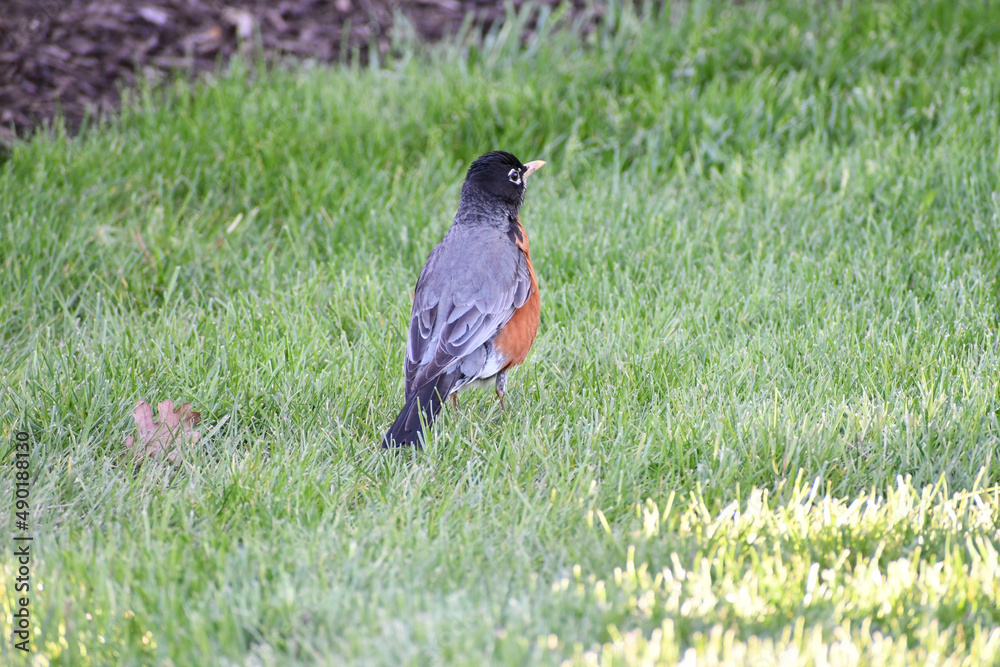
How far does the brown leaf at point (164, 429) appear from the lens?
3.62 m

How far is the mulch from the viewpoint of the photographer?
22.0 ft

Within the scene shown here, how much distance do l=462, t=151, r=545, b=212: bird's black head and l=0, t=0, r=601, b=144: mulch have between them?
311cm

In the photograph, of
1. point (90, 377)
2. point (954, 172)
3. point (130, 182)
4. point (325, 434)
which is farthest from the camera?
point (130, 182)

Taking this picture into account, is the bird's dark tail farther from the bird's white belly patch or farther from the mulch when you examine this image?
the mulch

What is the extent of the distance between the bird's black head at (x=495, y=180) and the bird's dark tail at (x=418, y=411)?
3.49 ft

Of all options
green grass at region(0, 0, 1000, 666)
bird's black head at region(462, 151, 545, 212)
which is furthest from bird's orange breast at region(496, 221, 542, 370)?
bird's black head at region(462, 151, 545, 212)

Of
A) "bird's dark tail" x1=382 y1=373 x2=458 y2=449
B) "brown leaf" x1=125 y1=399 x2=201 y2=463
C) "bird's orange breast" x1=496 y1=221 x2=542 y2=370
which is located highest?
"bird's orange breast" x1=496 y1=221 x2=542 y2=370

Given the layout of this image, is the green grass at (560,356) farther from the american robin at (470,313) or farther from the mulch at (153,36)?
the mulch at (153,36)

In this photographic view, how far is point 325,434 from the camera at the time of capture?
3678 mm

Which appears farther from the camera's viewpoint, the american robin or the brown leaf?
the american robin

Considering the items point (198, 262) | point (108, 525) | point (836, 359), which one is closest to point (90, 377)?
point (108, 525)

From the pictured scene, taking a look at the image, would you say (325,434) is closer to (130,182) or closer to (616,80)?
(130,182)

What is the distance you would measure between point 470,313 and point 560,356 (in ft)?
1.97

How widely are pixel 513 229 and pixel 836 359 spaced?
158cm
